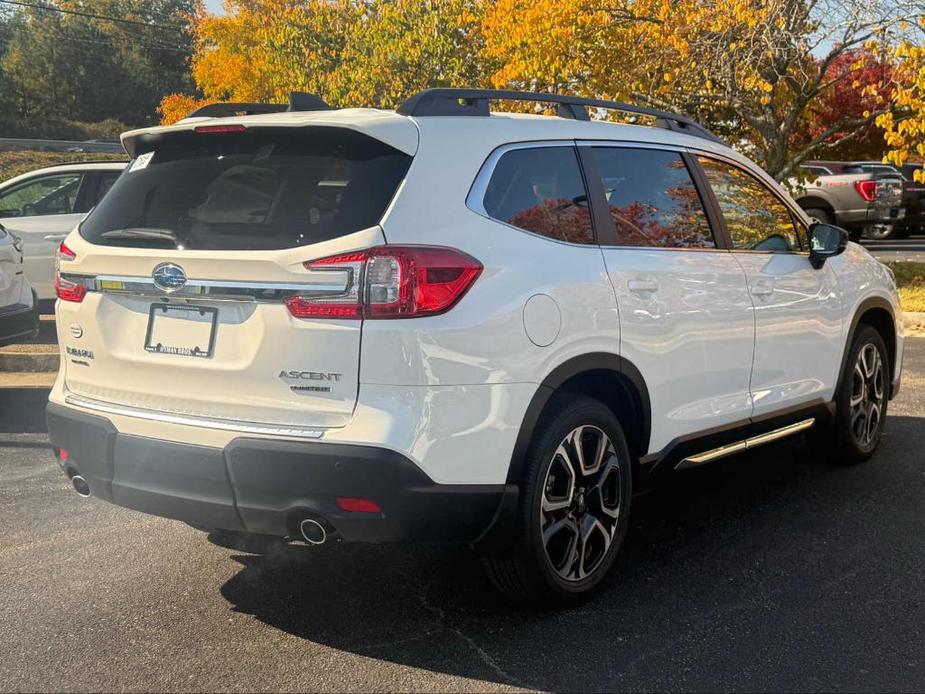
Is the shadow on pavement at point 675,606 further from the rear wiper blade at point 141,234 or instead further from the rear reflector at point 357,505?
the rear wiper blade at point 141,234

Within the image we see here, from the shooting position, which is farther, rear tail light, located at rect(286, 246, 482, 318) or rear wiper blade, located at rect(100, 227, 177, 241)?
rear wiper blade, located at rect(100, 227, 177, 241)

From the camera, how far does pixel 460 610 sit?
161 inches

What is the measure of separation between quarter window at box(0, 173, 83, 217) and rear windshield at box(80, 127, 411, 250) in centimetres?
812

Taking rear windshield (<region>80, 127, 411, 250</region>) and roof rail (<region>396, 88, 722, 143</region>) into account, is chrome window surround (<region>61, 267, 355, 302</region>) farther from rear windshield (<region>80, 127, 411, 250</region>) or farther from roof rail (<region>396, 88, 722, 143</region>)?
roof rail (<region>396, 88, 722, 143</region>)

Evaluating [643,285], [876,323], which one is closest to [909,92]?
[876,323]

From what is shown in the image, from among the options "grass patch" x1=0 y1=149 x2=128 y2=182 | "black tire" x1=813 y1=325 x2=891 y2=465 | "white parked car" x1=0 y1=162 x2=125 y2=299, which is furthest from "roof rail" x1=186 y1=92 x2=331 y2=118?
"grass patch" x1=0 y1=149 x2=128 y2=182

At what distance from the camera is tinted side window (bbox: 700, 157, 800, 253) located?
5.13m

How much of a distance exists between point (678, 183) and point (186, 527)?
2.72 meters

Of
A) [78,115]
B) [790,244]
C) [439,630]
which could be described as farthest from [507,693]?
[78,115]

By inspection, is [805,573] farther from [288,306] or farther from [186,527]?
[186,527]

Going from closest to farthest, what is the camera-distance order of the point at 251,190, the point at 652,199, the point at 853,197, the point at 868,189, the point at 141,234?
the point at 251,190
the point at 141,234
the point at 652,199
the point at 868,189
the point at 853,197

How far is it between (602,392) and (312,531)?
1321 mm

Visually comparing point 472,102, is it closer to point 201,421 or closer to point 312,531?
point 201,421

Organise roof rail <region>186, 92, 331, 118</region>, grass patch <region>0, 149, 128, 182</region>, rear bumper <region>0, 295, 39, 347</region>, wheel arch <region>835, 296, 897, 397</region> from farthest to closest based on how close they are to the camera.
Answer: grass patch <region>0, 149, 128, 182</region>
rear bumper <region>0, 295, 39, 347</region>
wheel arch <region>835, 296, 897, 397</region>
roof rail <region>186, 92, 331, 118</region>
